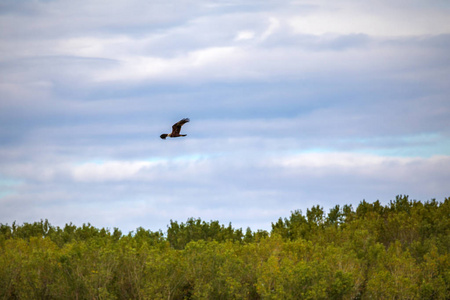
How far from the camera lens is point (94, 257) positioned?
38.0 meters

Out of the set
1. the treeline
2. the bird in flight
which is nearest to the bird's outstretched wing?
the bird in flight

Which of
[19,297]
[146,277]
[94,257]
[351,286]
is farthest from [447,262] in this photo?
[19,297]

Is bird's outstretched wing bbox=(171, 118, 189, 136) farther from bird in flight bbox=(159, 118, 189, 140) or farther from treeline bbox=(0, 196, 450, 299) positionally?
treeline bbox=(0, 196, 450, 299)

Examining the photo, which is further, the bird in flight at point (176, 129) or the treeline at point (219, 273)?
the treeline at point (219, 273)

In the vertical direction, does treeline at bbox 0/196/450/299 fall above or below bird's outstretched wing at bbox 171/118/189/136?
below

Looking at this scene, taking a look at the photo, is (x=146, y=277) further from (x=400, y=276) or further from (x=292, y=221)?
(x=292, y=221)

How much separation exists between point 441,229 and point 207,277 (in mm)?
28207

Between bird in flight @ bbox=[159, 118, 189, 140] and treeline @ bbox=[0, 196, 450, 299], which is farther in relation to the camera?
treeline @ bbox=[0, 196, 450, 299]

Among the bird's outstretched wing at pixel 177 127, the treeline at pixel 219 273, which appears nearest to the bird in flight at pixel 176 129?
the bird's outstretched wing at pixel 177 127

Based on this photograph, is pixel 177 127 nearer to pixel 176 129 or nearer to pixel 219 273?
pixel 176 129

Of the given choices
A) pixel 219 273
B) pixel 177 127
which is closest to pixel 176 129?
pixel 177 127

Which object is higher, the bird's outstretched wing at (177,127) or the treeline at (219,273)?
the bird's outstretched wing at (177,127)

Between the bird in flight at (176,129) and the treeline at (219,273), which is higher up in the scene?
the bird in flight at (176,129)

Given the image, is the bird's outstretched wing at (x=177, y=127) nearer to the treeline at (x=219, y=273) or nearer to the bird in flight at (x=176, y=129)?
the bird in flight at (x=176, y=129)
